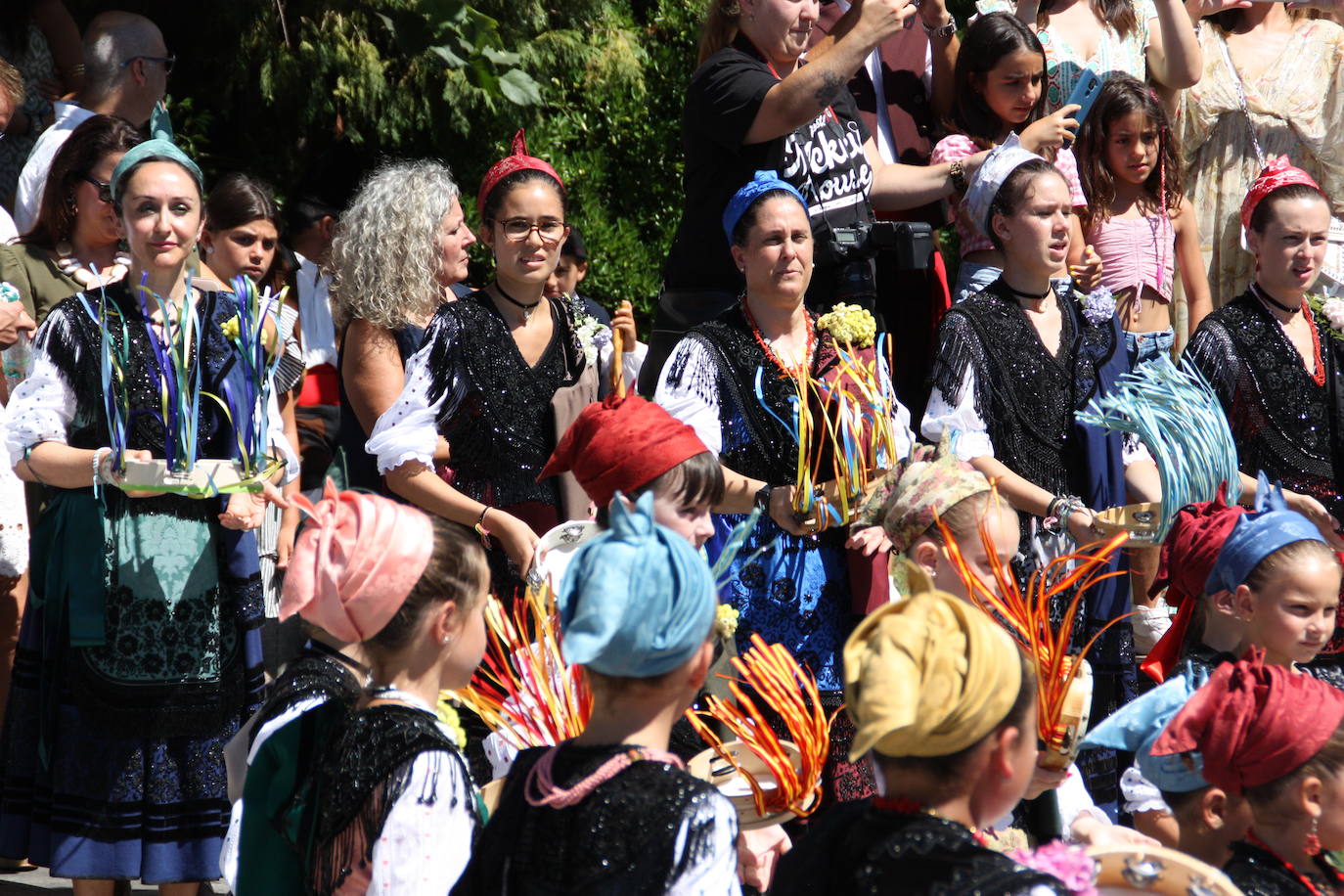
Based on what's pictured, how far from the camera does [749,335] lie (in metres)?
4.30

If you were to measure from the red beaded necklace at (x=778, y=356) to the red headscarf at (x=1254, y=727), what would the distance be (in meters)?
1.72

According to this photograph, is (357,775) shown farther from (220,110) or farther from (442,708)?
(220,110)

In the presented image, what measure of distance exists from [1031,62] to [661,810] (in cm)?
404

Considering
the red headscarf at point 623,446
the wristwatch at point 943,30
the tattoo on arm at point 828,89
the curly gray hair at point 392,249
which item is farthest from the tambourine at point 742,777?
the wristwatch at point 943,30

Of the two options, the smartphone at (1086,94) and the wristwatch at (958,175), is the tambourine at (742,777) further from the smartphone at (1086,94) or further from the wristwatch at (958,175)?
the smartphone at (1086,94)

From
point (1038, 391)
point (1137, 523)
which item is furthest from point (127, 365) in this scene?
point (1137, 523)

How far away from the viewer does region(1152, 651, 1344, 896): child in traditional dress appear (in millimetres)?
2658

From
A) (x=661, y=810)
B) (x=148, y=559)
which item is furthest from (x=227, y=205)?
(x=661, y=810)

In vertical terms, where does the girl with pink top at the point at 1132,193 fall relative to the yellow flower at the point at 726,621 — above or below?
above

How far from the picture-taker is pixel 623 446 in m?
3.59

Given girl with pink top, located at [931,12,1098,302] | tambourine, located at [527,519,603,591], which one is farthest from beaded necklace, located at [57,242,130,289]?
girl with pink top, located at [931,12,1098,302]

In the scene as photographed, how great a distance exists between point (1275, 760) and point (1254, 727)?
0.06 m

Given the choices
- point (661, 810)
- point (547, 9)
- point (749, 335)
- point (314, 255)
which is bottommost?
point (661, 810)

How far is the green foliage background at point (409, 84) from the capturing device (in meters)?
6.79
